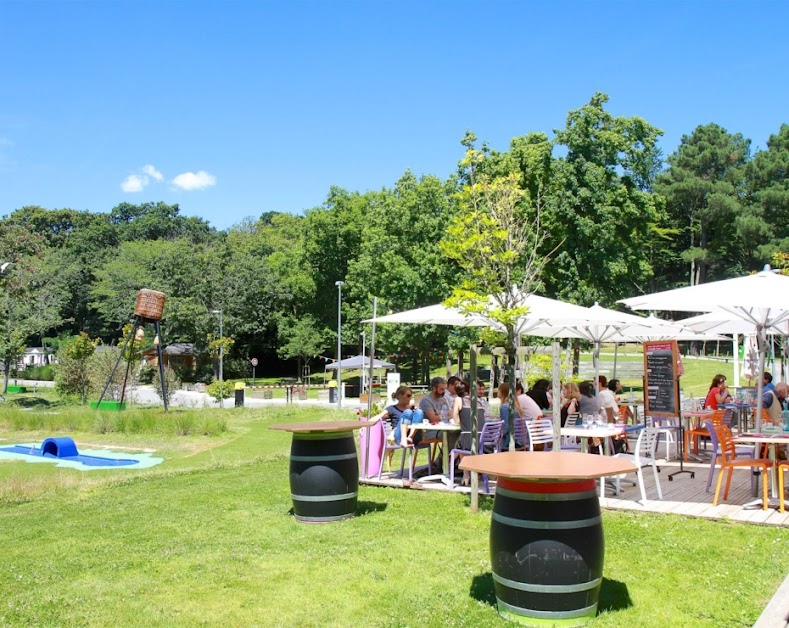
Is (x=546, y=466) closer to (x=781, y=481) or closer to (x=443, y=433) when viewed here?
(x=781, y=481)

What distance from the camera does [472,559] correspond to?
20.3 ft

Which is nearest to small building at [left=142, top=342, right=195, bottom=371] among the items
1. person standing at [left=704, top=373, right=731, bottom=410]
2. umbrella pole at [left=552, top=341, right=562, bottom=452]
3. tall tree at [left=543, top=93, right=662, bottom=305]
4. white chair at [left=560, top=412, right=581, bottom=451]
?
tall tree at [left=543, top=93, right=662, bottom=305]

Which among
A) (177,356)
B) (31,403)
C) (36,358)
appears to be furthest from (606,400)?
(36,358)

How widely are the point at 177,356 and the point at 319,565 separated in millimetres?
52702

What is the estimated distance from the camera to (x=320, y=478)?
7.61 m

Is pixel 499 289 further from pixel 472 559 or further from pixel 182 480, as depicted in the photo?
pixel 182 480

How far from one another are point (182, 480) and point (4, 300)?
113ft

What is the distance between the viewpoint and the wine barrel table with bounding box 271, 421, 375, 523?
7.60 meters

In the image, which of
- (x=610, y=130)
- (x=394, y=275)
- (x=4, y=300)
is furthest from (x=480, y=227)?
(x=4, y=300)

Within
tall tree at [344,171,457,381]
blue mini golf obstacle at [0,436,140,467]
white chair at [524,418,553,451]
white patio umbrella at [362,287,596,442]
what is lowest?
blue mini golf obstacle at [0,436,140,467]

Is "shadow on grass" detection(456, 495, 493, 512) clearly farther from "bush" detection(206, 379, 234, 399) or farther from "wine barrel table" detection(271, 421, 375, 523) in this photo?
"bush" detection(206, 379, 234, 399)

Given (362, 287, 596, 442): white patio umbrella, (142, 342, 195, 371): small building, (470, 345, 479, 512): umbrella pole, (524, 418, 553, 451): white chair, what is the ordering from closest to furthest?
(470, 345, 479, 512): umbrella pole
(362, 287, 596, 442): white patio umbrella
(524, 418, 553, 451): white chair
(142, 342, 195, 371): small building

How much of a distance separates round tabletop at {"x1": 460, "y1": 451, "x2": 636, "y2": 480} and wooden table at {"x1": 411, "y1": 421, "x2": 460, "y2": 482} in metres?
4.03

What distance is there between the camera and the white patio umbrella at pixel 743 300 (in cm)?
815
